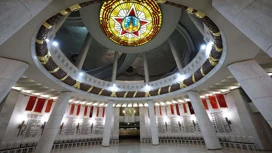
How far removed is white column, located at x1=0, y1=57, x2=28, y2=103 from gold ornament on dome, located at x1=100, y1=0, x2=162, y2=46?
22.0 feet

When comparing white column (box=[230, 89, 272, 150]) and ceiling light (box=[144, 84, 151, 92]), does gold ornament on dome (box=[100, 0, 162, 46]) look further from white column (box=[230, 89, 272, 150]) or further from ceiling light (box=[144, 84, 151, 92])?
white column (box=[230, 89, 272, 150])

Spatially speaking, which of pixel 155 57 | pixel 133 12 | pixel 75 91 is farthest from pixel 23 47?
pixel 155 57

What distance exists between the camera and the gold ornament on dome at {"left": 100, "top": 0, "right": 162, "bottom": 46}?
381 inches

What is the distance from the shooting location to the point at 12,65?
5.18 m

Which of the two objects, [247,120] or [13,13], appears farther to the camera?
[247,120]

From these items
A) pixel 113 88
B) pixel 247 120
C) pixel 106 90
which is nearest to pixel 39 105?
pixel 106 90

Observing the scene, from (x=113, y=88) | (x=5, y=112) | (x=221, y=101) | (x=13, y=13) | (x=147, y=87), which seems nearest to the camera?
(x=13, y=13)

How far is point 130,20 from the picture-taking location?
1083 cm

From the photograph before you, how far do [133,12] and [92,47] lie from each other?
306 inches

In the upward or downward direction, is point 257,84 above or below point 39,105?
below

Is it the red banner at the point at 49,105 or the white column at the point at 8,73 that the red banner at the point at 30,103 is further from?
the white column at the point at 8,73

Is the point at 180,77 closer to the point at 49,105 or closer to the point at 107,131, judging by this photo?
the point at 107,131

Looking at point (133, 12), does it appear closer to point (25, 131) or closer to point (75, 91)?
point (75, 91)

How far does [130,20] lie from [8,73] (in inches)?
362
